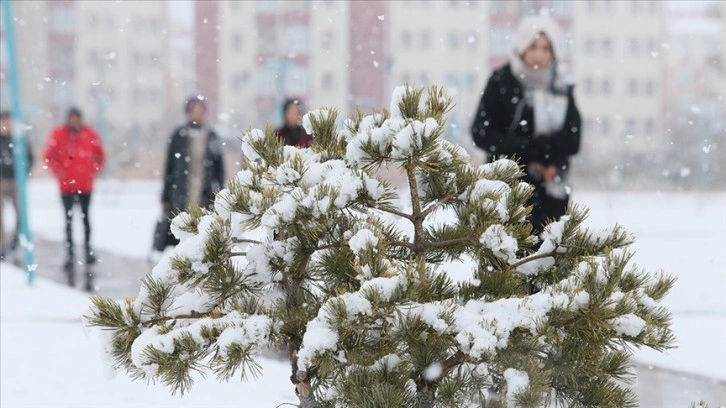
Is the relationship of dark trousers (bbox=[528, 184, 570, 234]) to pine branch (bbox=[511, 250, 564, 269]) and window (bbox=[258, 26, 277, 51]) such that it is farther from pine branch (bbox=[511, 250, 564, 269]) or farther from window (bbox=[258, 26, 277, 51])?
window (bbox=[258, 26, 277, 51])

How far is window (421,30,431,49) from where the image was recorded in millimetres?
52688

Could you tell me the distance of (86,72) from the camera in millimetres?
56469

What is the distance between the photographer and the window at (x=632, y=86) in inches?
2134

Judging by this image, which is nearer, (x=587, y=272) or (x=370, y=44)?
(x=587, y=272)

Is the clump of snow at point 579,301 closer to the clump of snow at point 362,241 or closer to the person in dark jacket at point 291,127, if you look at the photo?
the clump of snow at point 362,241

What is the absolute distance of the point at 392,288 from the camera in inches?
80.6

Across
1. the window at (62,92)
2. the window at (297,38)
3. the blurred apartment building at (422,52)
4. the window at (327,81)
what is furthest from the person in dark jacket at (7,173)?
the window at (62,92)

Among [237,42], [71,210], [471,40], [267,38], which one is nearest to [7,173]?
[71,210]

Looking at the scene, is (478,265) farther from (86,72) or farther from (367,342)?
(86,72)

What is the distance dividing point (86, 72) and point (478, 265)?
5681 cm

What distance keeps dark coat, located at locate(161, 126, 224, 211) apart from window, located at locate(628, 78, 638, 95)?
4869cm

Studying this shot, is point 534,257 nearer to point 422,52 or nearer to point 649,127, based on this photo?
point 422,52

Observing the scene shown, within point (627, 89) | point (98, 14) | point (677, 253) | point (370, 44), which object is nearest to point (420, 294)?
point (677, 253)

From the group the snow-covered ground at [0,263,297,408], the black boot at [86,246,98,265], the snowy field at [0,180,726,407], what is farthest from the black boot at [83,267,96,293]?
the snow-covered ground at [0,263,297,408]
